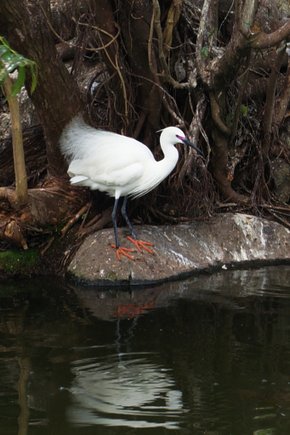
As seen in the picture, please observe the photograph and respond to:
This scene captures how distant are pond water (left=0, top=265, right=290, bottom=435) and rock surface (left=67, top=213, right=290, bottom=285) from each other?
0.23m

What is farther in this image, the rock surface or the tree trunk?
the rock surface

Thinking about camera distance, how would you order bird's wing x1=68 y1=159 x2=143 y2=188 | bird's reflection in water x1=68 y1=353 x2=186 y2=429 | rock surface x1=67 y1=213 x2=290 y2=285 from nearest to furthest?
bird's reflection in water x1=68 y1=353 x2=186 y2=429
rock surface x1=67 y1=213 x2=290 y2=285
bird's wing x1=68 y1=159 x2=143 y2=188

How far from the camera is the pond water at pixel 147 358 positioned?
181 inches

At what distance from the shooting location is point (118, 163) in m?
8.12

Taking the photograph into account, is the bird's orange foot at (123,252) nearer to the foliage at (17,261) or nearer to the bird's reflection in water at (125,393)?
the foliage at (17,261)

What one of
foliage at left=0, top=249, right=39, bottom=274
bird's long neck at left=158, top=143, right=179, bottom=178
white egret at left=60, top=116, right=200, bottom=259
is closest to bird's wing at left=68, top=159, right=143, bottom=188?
white egret at left=60, top=116, right=200, bottom=259

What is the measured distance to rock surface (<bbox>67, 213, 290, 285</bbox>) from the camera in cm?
796

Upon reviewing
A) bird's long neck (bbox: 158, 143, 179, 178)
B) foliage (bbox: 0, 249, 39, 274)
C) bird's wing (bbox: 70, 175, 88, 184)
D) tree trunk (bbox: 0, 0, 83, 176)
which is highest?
tree trunk (bbox: 0, 0, 83, 176)

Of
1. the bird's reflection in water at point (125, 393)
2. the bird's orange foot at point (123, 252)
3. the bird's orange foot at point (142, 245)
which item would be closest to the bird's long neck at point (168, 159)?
the bird's orange foot at point (142, 245)

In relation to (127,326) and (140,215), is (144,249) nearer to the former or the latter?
(140,215)

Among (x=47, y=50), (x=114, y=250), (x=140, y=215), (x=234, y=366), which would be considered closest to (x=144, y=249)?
(x=114, y=250)

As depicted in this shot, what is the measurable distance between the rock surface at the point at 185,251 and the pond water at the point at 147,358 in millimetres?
232

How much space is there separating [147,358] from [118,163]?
9.66 ft

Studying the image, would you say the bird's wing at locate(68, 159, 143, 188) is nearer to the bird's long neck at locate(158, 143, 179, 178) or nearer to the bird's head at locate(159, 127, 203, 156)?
the bird's long neck at locate(158, 143, 179, 178)
